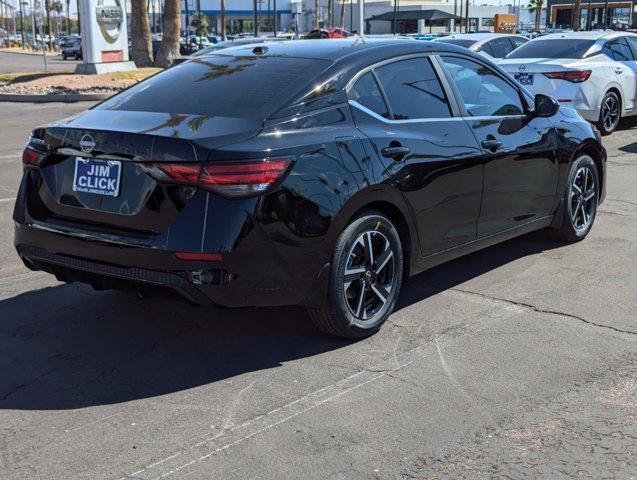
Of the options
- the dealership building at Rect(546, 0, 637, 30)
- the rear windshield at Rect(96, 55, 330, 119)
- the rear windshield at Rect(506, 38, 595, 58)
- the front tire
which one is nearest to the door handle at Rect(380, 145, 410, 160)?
the front tire

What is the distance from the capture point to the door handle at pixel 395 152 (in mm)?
4758

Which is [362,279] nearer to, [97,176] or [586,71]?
[97,176]

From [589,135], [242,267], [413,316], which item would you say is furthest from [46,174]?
[589,135]

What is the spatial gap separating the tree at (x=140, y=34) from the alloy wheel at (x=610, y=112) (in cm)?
1848

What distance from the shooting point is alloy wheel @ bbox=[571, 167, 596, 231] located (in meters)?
6.81

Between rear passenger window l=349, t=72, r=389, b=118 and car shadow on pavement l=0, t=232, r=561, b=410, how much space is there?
1.34m

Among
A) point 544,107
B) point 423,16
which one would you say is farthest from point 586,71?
point 423,16

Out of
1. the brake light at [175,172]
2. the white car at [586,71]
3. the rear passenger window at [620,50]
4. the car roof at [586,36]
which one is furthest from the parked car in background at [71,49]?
the brake light at [175,172]

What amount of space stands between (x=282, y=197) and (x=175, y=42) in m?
26.4

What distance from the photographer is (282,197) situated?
4156 millimetres

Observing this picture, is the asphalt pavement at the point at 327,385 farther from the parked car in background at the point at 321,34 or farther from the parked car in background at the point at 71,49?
the parked car in background at the point at 71,49

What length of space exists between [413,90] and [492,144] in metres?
0.76

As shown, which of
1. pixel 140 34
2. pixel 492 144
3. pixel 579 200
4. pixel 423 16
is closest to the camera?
pixel 492 144

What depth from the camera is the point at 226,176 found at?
403 centimetres
